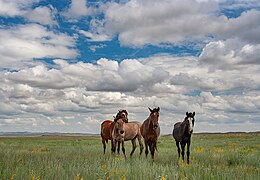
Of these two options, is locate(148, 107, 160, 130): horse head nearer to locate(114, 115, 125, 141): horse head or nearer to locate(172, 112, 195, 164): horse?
locate(172, 112, 195, 164): horse

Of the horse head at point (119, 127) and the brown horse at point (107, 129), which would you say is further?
the brown horse at point (107, 129)

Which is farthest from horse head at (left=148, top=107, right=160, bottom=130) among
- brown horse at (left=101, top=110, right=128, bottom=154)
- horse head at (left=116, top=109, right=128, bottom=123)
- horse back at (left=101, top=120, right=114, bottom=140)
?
horse back at (left=101, top=120, right=114, bottom=140)

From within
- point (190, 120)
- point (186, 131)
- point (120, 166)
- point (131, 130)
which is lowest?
point (120, 166)

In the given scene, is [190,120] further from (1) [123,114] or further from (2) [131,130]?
(2) [131,130]

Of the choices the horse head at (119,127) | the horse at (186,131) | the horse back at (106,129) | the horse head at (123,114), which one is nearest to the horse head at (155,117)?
the horse at (186,131)

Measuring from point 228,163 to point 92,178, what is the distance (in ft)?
26.3

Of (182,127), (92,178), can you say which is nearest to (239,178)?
(92,178)

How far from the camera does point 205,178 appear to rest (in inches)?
298

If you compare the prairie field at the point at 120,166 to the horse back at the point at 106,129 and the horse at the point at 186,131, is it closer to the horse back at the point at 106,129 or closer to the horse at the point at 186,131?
the horse at the point at 186,131

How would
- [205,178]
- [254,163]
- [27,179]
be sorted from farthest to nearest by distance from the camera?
[254,163], [205,178], [27,179]

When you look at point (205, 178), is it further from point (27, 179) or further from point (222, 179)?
point (27, 179)

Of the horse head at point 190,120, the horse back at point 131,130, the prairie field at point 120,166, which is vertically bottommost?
the prairie field at point 120,166

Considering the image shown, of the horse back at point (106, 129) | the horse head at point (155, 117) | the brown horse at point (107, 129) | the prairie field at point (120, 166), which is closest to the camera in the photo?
the prairie field at point (120, 166)

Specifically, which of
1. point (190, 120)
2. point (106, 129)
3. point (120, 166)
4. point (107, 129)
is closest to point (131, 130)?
point (107, 129)
